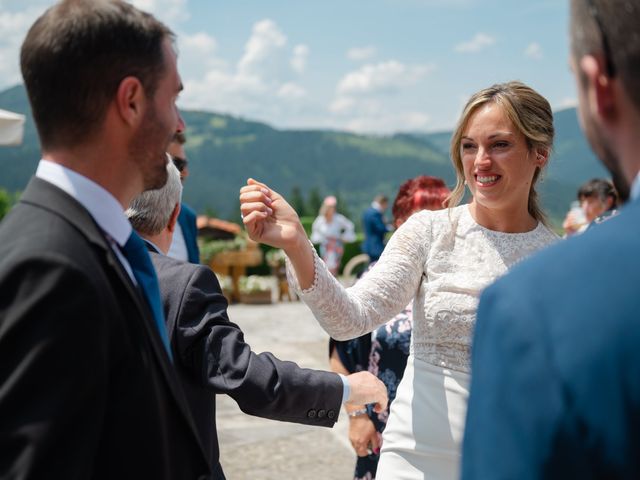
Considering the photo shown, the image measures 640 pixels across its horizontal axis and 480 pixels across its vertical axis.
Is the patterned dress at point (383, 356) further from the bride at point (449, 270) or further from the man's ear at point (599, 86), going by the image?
the man's ear at point (599, 86)

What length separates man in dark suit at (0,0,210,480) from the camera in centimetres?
118

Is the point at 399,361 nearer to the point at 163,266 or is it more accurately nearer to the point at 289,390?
the point at 289,390

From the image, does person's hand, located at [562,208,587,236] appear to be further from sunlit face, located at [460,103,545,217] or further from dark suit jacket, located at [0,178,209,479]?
dark suit jacket, located at [0,178,209,479]

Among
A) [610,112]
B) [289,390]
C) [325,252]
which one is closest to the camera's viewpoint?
[610,112]

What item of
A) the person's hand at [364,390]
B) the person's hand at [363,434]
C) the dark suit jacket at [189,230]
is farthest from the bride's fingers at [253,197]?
the dark suit jacket at [189,230]

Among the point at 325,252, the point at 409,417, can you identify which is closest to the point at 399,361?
the point at 409,417

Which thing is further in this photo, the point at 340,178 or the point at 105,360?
the point at 340,178

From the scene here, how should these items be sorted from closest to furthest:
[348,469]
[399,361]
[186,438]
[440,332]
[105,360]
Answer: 1. [105,360]
2. [186,438]
3. [440,332]
4. [399,361]
5. [348,469]

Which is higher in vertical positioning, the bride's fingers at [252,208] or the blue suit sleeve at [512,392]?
the bride's fingers at [252,208]

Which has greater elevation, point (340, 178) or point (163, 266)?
point (340, 178)

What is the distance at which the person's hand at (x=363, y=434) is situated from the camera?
340 centimetres

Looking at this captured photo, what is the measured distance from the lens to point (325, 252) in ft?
53.9

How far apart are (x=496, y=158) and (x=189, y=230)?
271cm

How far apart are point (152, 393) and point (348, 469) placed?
180 inches
